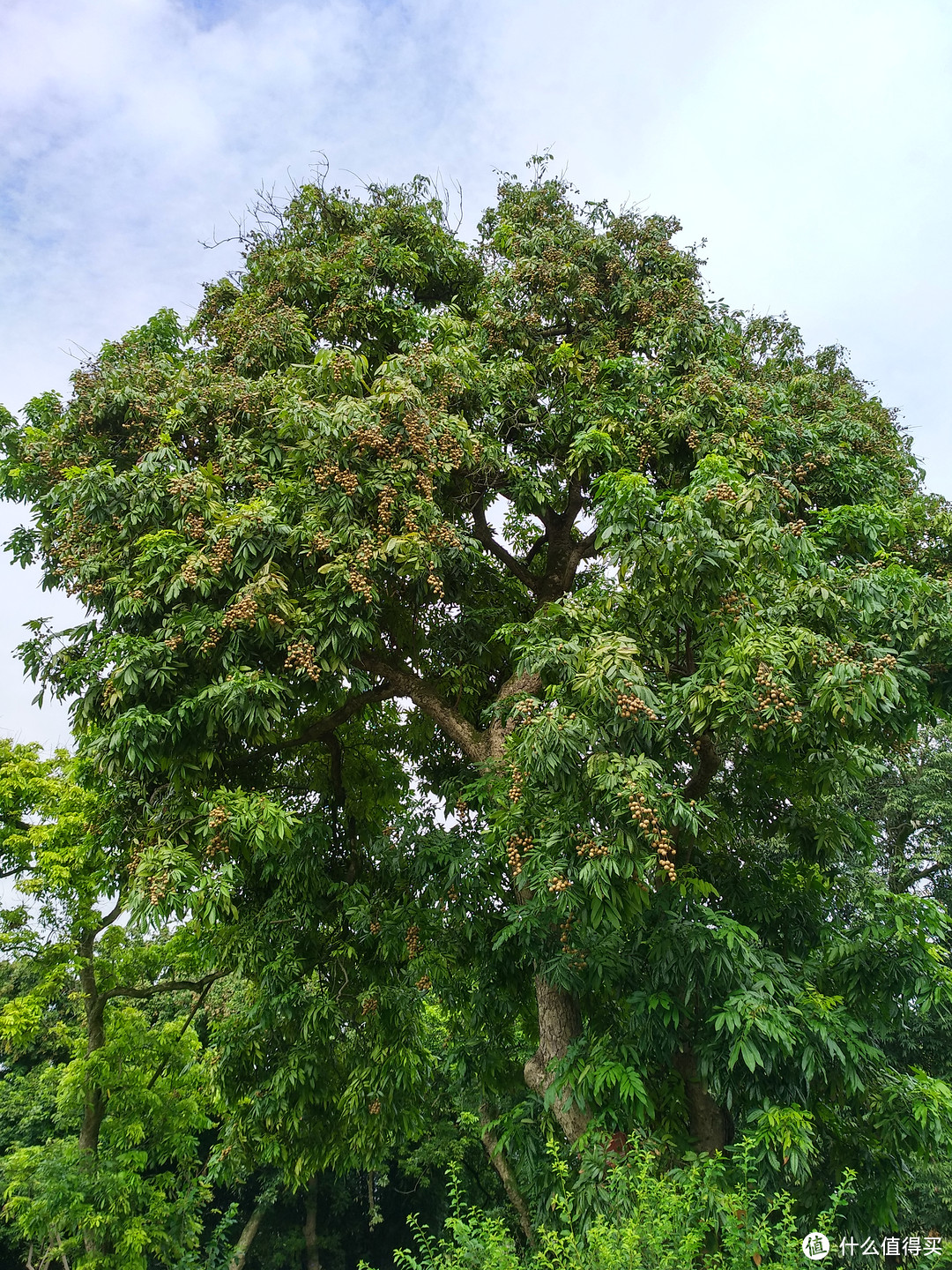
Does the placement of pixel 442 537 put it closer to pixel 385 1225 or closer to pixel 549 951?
pixel 549 951

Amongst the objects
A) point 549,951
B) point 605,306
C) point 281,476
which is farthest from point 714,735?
point 605,306

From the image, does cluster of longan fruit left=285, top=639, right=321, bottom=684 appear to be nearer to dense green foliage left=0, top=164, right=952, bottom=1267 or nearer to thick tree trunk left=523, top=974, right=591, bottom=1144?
dense green foliage left=0, top=164, right=952, bottom=1267

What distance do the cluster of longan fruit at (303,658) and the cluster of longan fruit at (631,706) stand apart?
1.84 m

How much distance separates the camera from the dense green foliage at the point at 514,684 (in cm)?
443

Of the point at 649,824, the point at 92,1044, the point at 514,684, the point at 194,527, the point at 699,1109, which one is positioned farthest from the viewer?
the point at 92,1044

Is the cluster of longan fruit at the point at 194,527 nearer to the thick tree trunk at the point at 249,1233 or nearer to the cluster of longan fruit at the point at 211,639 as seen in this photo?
the cluster of longan fruit at the point at 211,639

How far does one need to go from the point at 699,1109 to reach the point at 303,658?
361cm

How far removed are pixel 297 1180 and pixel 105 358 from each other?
6.99m

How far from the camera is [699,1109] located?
16.9ft

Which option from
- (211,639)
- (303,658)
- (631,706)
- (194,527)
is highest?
(194,527)

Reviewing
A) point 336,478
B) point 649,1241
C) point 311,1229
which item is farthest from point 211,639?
point 311,1229

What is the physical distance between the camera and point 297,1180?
7.12m

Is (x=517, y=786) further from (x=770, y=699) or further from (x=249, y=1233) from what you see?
(x=249, y=1233)

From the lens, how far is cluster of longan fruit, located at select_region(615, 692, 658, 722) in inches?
159
